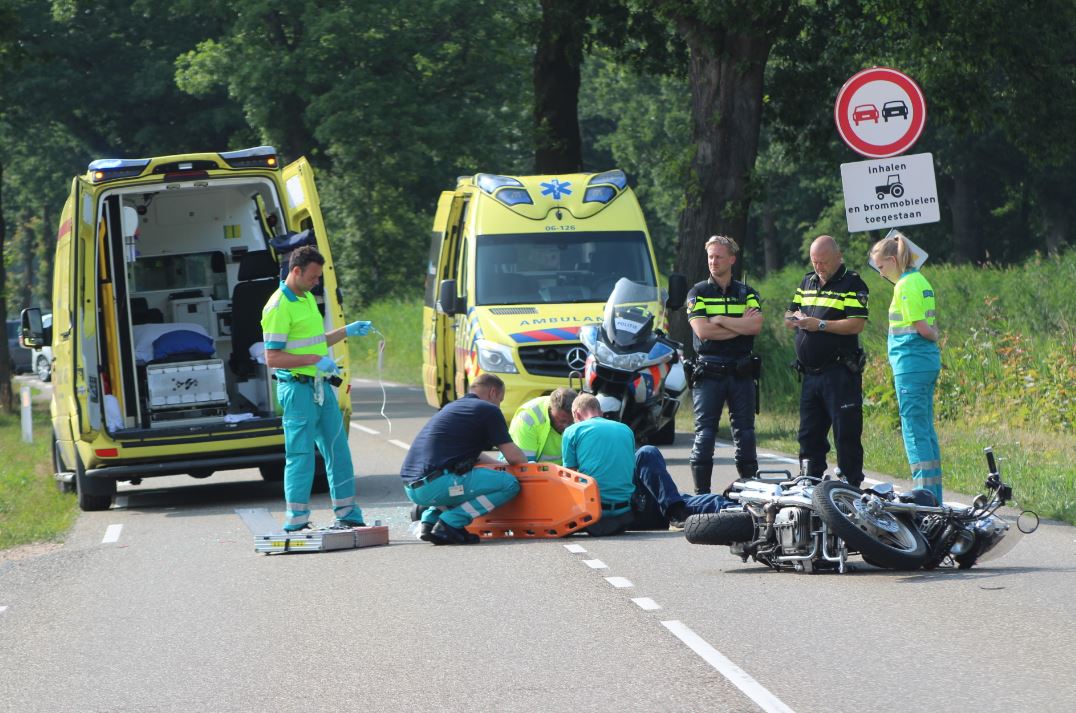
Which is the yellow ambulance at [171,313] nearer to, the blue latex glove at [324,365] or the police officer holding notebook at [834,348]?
the blue latex glove at [324,365]

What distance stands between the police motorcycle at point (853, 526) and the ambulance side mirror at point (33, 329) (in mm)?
8543

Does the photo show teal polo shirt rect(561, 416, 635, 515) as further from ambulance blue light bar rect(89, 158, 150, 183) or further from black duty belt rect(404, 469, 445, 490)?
ambulance blue light bar rect(89, 158, 150, 183)

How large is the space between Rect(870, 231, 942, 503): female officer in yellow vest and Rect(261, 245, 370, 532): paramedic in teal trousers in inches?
137

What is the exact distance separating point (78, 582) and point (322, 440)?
2.00 m

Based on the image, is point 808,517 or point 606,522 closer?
point 808,517

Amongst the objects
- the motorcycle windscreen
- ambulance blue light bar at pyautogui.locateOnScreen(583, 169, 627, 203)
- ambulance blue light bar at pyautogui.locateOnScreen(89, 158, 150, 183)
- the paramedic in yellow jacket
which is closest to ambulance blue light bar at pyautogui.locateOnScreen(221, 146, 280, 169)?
ambulance blue light bar at pyautogui.locateOnScreen(89, 158, 150, 183)

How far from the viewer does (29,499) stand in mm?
15961

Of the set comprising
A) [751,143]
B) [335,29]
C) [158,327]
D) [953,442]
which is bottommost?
[953,442]

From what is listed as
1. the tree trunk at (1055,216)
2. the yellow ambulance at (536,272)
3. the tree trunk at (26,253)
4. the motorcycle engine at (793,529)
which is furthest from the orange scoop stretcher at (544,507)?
the tree trunk at (26,253)

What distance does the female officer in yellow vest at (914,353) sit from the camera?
430 inches

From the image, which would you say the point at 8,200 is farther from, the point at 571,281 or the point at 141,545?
the point at 141,545

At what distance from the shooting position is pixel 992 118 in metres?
22.6

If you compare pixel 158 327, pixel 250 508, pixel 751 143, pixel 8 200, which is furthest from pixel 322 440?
pixel 8 200

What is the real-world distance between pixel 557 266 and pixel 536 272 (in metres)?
0.24
